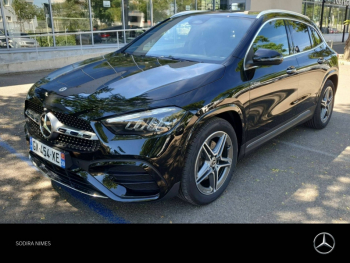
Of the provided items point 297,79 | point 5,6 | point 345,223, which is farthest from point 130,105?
point 5,6

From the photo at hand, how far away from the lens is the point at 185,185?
2.78 m

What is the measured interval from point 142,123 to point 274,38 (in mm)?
2296

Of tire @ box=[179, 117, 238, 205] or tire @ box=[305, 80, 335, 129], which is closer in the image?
tire @ box=[179, 117, 238, 205]

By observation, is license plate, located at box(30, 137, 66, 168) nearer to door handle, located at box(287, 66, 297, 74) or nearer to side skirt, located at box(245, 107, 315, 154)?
side skirt, located at box(245, 107, 315, 154)

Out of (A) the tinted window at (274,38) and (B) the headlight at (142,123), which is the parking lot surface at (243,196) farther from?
(A) the tinted window at (274,38)

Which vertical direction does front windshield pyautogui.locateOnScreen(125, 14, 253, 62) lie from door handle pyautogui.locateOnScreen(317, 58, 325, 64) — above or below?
above

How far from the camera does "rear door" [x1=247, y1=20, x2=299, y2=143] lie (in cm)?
348

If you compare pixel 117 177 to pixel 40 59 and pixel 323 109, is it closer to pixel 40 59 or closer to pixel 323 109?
pixel 323 109

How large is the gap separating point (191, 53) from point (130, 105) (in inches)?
54.1

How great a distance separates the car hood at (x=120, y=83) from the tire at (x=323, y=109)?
2688 mm

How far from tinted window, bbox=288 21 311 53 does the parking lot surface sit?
1.35 m

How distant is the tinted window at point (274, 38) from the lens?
368cm

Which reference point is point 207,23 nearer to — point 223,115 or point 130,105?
point 223,115

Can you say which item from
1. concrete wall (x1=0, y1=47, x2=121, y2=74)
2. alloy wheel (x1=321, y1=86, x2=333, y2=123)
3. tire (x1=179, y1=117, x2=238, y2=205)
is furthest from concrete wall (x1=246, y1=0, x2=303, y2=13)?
tire (x1=179, y1=117, x2=238, y2=205)
